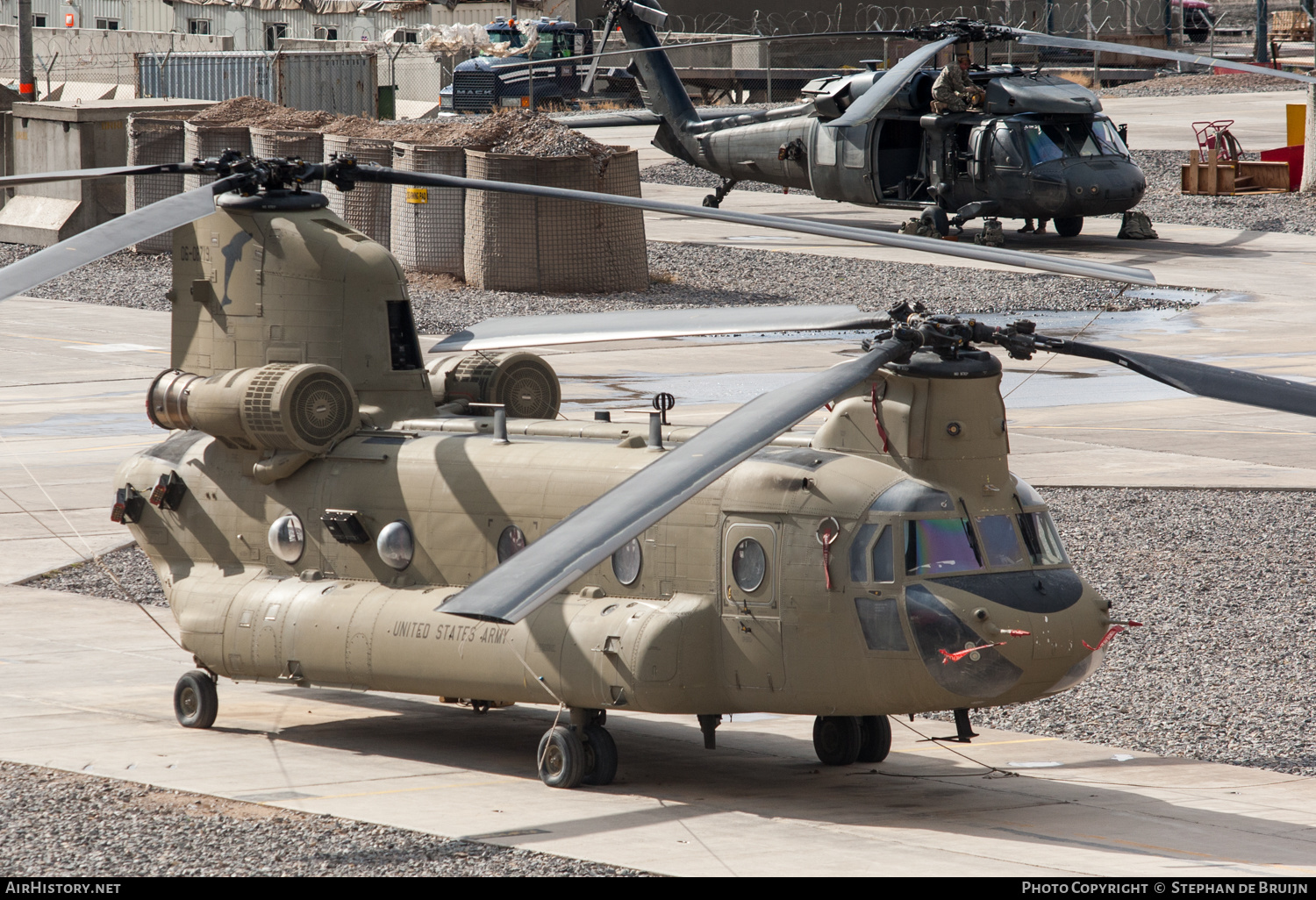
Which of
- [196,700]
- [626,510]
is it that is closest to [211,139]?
[196,700]

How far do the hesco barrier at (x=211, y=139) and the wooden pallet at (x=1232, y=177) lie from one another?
2247cm

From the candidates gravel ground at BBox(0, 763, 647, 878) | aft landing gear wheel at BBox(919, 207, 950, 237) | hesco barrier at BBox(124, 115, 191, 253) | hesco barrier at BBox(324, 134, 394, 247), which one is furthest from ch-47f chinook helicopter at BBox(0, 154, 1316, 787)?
hesco barrier at BBox(124, 115, 191, 253)

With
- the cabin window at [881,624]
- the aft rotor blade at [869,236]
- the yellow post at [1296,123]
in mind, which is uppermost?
the yellow post at [1296,123]

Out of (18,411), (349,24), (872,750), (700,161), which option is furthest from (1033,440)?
(349,24)

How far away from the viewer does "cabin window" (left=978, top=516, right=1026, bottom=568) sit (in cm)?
990

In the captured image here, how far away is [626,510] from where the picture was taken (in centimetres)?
758

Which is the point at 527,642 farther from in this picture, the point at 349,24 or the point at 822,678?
the point at 349,24

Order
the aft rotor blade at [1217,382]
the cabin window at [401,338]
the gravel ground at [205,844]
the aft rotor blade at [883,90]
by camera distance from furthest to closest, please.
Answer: the aft rotor blade at [883,90], the cabin window at [401,338], the aft rotor blade at [1217,382], the gravel ground at [205,844]

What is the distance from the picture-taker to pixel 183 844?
9086 millimetres

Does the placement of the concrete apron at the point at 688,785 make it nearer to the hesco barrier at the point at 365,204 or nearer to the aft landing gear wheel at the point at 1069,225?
the hesco barrier at the point at 365,204

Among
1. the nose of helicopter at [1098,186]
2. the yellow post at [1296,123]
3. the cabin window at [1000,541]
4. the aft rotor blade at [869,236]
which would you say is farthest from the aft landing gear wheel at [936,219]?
the cabin window at [1000,541]

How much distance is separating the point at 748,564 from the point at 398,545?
2.60m

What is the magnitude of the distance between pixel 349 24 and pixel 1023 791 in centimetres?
6794

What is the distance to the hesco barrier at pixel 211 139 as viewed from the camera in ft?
107
